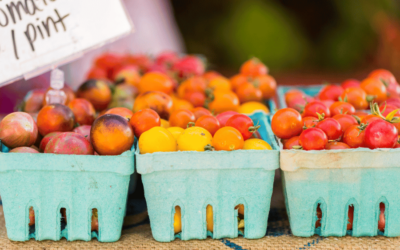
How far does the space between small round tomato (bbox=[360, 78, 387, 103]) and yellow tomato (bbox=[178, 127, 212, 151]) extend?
0.79 m

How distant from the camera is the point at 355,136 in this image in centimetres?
117

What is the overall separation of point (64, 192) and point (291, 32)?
4145 mm

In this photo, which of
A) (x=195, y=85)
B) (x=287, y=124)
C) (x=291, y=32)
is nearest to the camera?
(x=287, y=124)

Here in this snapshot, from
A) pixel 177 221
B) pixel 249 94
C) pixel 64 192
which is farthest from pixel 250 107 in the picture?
pixel 64 192

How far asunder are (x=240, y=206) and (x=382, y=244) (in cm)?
43

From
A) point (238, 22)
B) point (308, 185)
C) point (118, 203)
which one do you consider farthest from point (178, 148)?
point (238, 22)

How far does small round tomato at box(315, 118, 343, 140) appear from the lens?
1.19 metres

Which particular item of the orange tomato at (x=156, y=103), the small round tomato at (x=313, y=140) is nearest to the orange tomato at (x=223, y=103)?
the orange tomato at (x=156, y=103)

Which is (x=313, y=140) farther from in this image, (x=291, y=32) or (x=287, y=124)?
(x=291, y=32)

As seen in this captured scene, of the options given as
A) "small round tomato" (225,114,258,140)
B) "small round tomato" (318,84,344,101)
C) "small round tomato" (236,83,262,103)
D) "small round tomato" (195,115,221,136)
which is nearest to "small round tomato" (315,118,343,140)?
"small round tomato" (225,114,258,140)

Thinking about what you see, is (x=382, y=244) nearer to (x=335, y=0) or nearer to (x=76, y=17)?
(x=76, y=17)

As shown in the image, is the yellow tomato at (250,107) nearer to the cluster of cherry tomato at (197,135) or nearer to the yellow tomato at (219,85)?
the yellow tomato at (219,85)

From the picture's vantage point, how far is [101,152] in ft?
3.78

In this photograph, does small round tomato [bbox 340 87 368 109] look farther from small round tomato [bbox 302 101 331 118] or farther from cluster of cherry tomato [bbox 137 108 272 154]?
cluster of cherry tomato [bbox 137 108 272 154]
